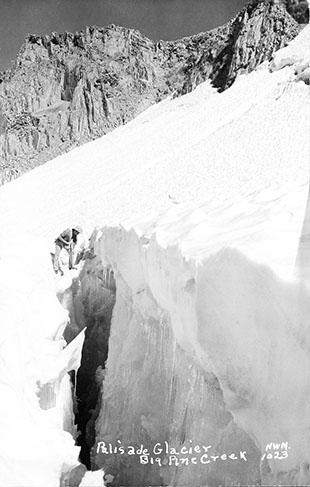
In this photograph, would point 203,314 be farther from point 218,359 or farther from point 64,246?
point 64,246

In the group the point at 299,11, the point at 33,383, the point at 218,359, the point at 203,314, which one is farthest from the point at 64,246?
the point at 299,11

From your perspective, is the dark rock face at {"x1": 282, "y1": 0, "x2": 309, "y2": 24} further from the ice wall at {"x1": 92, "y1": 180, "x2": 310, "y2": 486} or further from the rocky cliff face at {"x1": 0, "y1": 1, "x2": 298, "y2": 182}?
the ice wall at {"x1": 92, "y1": 180, "x2": 310, "y2": 486}

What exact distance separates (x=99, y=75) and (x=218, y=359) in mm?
59116

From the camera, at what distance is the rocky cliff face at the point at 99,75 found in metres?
45.0

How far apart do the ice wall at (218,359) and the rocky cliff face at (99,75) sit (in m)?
40.6

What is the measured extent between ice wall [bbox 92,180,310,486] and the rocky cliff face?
4064cm

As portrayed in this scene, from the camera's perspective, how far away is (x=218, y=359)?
9.65 ft

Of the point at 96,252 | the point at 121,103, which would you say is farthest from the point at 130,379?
the point at 121,103

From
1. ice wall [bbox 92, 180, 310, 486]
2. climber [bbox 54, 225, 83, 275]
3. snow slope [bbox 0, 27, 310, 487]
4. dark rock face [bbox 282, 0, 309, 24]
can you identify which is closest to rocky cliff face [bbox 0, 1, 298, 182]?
dark rock face [bbox 282, 0, 309, 24]

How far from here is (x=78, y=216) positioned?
63.2 ft

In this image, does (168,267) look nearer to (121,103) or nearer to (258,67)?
(258,67)

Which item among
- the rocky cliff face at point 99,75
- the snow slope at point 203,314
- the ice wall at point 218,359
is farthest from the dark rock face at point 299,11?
the ice wall at point 218,359

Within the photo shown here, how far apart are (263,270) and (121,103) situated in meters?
56.8

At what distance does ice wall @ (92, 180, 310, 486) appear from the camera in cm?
248
